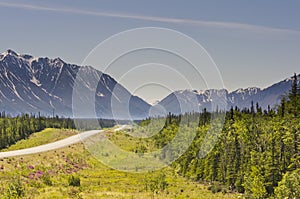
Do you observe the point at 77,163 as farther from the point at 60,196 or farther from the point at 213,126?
the point at 60,196

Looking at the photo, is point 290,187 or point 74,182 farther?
point 74,182

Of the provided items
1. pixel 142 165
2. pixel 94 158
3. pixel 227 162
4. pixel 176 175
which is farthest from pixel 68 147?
pixel 227 162

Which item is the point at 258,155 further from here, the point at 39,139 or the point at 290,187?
the point at 39,139

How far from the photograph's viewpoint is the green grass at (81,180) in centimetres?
5330

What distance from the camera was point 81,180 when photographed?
2699 inches

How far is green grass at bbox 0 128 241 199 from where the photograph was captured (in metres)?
53.3

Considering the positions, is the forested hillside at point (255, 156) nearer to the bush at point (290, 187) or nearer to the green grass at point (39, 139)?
the bush at point (290, 187)

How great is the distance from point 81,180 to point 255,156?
95.8 feet

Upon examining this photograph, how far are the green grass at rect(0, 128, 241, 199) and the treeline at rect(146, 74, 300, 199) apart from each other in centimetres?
368

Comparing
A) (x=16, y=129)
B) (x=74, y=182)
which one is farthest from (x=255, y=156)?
(x=16, y=129)

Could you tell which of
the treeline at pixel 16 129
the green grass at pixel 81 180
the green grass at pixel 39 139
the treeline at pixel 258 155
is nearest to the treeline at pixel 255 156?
the treeline at pixel 258 155

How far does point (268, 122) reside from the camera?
197 ft

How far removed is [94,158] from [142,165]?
14524 millimetres

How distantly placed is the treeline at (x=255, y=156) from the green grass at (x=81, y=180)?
3683mm
